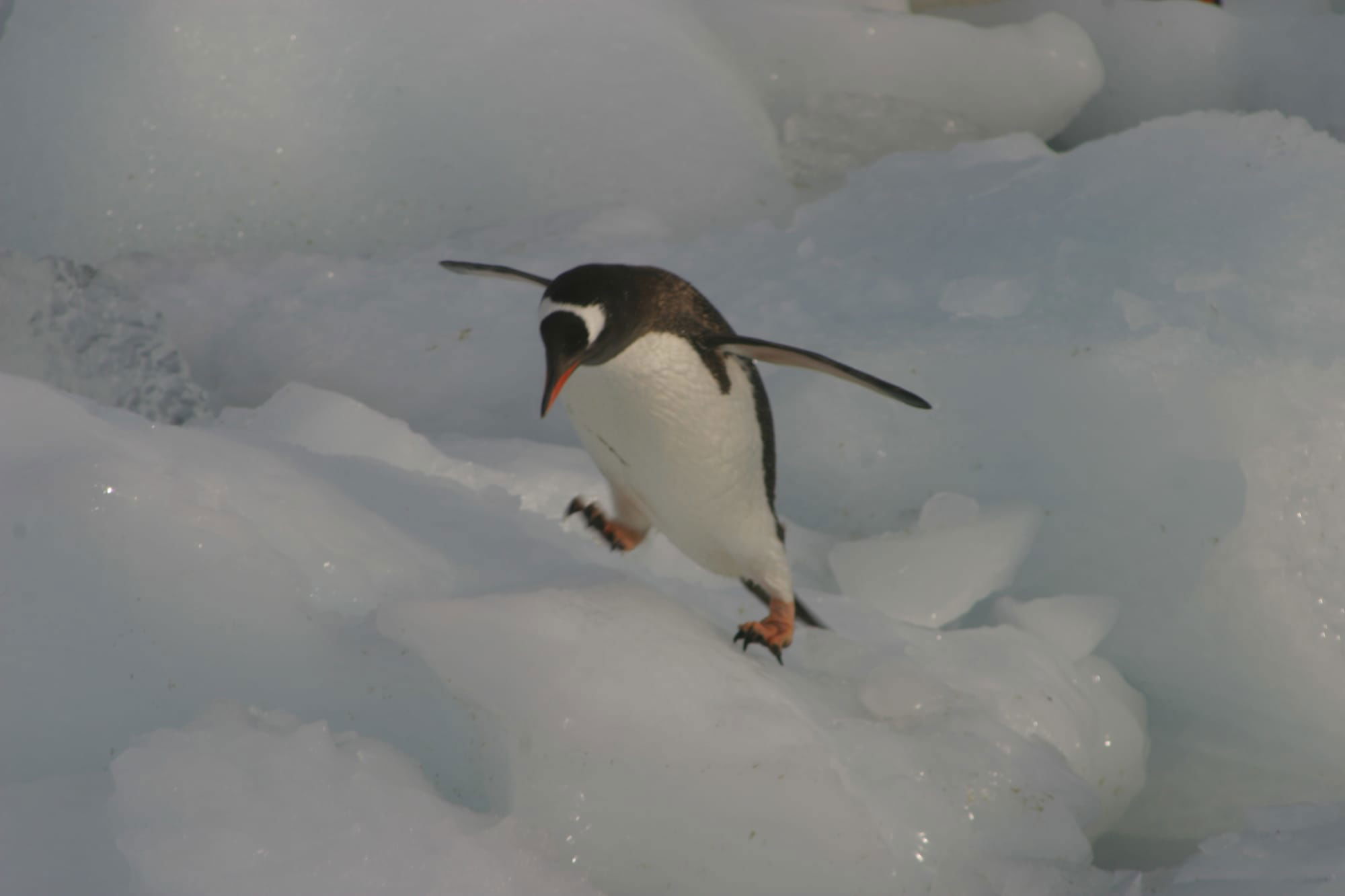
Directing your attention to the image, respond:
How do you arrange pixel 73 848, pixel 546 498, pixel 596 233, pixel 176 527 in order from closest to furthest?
pixel 73 848 → pixel 176 527 → pixel 546 498 → pixel 596 233

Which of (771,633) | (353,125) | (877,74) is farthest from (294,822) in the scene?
(877,74)

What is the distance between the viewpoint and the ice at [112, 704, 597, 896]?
2.19 feet

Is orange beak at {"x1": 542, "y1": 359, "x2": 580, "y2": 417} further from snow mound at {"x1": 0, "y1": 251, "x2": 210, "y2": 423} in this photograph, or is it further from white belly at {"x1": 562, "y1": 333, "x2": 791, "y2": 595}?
snow mound at {"x1": 0, "y1": 251, "x2": 210, "y2": 423}

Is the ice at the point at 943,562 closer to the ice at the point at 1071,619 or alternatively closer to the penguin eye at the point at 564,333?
the ice at the point at 1071,619

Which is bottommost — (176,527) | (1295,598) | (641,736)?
(1295,598)

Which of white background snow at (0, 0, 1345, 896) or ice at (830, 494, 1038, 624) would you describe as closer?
white background snow at (0, 0, 1345, 896)

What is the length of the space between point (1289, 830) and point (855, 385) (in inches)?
27.0

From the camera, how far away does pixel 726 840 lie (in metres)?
0.86

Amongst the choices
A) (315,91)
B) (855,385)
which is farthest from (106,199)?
(855,385)

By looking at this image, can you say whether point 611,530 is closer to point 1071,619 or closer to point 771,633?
point 771,633

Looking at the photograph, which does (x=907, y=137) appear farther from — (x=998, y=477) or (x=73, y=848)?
(x=73, y=848)

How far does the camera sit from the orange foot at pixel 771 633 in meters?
0.96

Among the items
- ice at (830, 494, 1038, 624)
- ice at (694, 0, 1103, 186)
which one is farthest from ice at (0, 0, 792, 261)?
ice at (830, 494, 1038, 624)

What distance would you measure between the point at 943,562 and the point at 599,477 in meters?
0.39
